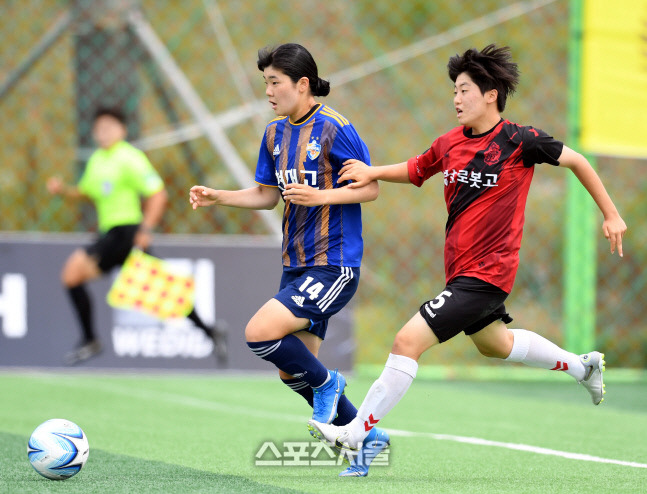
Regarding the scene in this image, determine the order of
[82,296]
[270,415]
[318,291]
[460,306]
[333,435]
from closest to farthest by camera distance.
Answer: [333,435] < [460,306] < [318,291] < [270,415] < [82,296]

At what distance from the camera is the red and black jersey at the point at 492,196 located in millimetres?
4539

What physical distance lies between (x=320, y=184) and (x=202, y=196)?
0.56 m

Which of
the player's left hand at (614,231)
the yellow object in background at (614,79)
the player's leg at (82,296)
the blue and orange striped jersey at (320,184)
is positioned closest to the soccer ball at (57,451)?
the blue and orange striped jersey at (320,184)

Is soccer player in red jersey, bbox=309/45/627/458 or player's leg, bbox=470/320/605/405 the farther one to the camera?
player's leg, bbox=470/320/605/405

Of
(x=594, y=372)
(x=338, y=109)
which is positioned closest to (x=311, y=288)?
(x=594, y=372)

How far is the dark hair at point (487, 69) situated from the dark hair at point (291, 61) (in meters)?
0.62

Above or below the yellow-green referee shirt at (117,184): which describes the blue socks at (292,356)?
below

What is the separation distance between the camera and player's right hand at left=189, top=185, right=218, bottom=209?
15.7 ft

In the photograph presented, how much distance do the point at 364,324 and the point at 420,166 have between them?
6.88 meters

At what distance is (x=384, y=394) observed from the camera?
441cm

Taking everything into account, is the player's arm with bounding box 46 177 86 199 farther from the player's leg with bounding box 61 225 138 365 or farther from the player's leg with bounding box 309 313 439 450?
the player's leg with bounding box 309 313 439 450

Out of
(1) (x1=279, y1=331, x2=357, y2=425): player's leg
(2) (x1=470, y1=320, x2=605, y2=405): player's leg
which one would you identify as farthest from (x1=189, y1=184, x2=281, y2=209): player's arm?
(2) (x1=470, y1=320, x2=605, y2=405): player's leg

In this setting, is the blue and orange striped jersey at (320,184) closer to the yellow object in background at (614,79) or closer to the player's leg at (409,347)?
the player's leg at (409,347)

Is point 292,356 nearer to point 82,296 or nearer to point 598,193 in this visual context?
point 598,193
